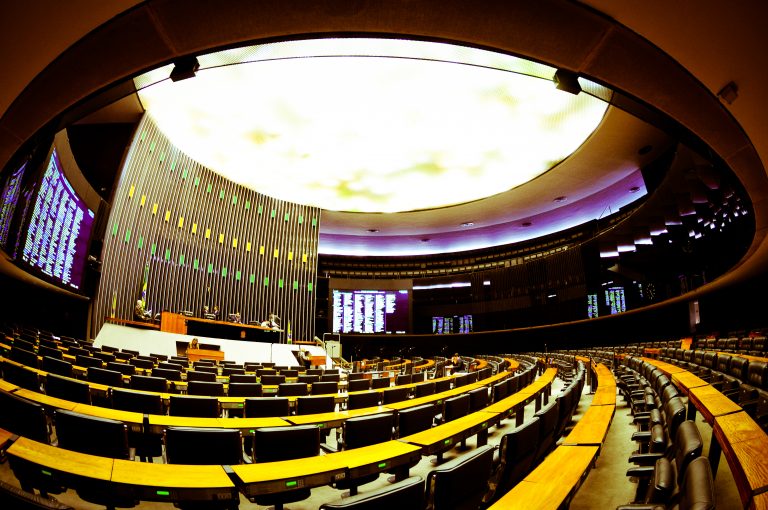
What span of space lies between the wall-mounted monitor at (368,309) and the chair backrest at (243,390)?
15499 mm

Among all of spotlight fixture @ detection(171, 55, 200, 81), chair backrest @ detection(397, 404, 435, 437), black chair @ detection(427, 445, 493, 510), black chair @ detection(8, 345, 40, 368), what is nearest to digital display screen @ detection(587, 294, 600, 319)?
chair backrest @ detection(397, 404, 435, 437)

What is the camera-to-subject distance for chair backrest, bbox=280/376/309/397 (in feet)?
16.3

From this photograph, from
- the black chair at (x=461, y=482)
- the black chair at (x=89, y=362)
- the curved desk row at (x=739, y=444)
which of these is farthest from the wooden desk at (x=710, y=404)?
the black chair at (x=89, y=362)

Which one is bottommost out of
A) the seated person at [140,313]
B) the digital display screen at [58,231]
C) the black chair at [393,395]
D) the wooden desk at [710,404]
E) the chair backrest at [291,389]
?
the black chair at [393,395]

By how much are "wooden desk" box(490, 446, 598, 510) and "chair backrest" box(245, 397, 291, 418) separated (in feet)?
8.27

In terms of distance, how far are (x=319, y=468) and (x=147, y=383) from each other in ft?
10.4

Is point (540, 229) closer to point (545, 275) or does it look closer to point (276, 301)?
point (545, 275)

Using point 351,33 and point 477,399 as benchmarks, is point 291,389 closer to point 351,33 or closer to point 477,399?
point 477,399

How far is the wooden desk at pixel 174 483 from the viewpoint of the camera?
5.63ft

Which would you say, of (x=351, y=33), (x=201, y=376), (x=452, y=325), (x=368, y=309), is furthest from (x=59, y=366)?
(x=452, y=325)

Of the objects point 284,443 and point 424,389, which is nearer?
point 284,443

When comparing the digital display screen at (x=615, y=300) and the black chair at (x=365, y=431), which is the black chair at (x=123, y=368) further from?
the digital display screen at (x=615, y=300)

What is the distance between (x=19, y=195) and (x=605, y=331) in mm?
18777

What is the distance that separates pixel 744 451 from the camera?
1881 millimetres
